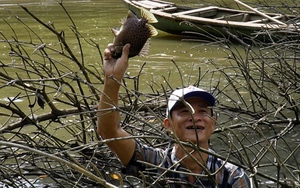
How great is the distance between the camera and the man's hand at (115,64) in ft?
9.93

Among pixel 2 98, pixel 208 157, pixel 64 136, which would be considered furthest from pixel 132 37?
pixel 2 98

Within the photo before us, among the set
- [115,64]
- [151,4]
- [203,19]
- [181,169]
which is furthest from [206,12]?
[115,64]

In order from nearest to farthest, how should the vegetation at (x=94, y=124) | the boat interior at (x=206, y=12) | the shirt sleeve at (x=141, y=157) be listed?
the shirt sleeve at (x=141, y=157), the vegetation at (x=94, y=124), the boat interior at (x=206, y=12)

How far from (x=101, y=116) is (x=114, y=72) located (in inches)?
8.9

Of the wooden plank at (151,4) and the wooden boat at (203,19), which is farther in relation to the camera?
the wooden plank at (151,4)

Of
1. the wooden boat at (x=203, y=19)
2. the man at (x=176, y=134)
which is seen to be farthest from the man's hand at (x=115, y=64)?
the wooden boat at (x=203, y=19)

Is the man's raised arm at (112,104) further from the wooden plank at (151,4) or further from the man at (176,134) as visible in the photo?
the wooden plank at (151,4)

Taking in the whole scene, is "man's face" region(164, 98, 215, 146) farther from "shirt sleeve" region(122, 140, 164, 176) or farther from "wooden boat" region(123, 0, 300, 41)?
"wooden boat" region(123, 0, 300, 41)

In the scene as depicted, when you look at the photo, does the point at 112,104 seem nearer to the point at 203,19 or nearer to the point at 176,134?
the point at 176,134

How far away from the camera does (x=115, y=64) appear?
3.05 meters

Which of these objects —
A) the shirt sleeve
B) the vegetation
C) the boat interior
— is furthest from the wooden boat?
the shirt sleeve

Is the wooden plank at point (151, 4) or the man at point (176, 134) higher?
the man at point (176, 134)

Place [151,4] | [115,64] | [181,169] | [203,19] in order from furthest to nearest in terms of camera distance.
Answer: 1. [151,4]
2. [203,19]
3. [181,169]
4. [115,64]

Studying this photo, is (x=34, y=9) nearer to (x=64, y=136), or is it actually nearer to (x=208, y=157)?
(x=64, y=136)
